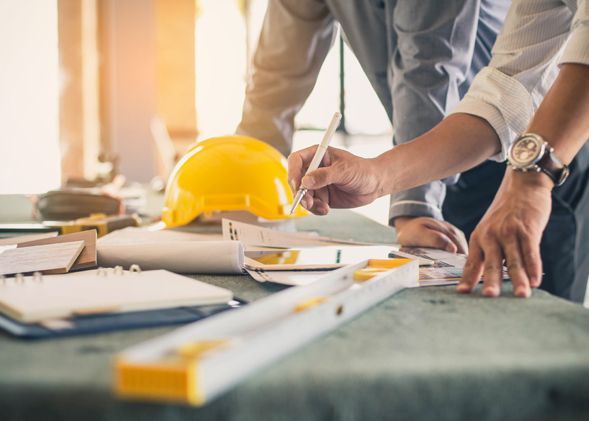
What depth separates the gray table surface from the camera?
482mm

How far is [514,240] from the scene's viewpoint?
90cm

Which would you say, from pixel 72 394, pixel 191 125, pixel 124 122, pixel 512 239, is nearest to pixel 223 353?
pixel 72 394

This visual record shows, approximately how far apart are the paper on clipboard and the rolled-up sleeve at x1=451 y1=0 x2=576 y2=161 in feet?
1.18

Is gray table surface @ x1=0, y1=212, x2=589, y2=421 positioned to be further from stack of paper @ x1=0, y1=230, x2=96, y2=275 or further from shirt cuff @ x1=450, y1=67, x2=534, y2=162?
shirt cuff @ x1=450, y1=67, x2=534, y2=162

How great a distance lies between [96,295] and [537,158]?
2.06 ft

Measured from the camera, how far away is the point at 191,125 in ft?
28.0

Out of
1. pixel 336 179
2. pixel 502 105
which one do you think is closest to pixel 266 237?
pixel 336 179

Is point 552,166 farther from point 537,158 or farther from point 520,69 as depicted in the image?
point 520,69

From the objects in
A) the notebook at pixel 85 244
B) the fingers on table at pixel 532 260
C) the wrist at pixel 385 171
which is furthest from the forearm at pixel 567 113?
the notebook at pixel 85 244

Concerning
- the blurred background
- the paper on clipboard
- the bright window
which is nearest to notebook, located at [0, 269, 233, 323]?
the paper on clipboard

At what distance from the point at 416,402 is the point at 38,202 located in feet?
5.50

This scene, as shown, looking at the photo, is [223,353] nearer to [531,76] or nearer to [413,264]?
[413,264]

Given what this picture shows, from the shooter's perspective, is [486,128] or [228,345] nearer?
[228,345]

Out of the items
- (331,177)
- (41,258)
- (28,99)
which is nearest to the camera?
(41,258)
